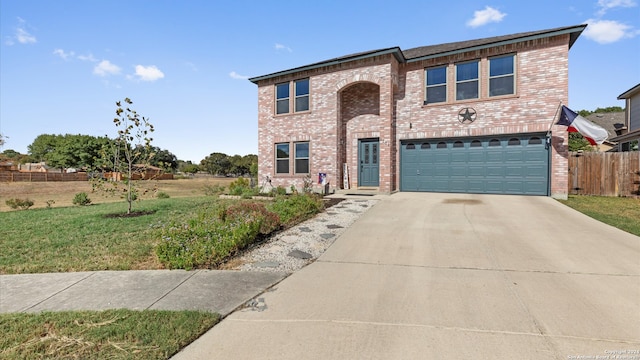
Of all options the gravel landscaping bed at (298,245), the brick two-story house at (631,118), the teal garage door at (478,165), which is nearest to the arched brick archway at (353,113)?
the teal garage door at (478,165)

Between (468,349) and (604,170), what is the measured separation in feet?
51.0

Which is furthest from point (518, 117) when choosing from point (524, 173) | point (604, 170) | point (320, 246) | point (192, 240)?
point (192, 240)

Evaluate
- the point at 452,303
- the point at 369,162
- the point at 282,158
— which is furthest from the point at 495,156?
the point at 452,303

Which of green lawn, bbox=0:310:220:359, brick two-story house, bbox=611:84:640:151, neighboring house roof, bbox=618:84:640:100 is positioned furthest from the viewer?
neighboring house roof, bbox=618:84:640:100

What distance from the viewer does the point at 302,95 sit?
15.7 metres

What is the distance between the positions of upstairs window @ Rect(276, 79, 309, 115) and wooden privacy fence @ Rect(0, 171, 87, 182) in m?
42.5

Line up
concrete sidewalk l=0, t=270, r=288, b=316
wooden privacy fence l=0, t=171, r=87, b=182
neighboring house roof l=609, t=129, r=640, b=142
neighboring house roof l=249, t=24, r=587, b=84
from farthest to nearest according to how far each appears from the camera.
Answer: wooden privacy fence l=0, t=171, r=87, b=182
neighboring house roof l=609, t=129, r=640, b=142
neighboring house roof l=249, t=24, r=587, b=84
concrete sidewalk l=0, t=270, r=288, b=316

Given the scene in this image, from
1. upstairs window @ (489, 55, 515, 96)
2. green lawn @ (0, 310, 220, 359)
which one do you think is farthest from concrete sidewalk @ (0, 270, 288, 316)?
upstairs window @ (489, 55, 515, 96)

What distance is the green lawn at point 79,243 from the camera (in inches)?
191

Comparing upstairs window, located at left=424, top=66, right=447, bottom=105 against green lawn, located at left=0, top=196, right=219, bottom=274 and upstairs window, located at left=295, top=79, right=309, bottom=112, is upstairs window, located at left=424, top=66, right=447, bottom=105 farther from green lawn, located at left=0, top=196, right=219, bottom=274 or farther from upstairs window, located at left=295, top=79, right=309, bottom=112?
green lawn, located at left=0, top=196, right=219, bottom=274

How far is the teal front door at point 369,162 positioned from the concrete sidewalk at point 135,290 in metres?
10.6

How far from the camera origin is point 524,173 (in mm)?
11820

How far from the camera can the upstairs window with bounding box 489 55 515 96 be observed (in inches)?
470

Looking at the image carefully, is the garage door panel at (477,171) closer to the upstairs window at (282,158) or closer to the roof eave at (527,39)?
the roof eave at (527,39)
